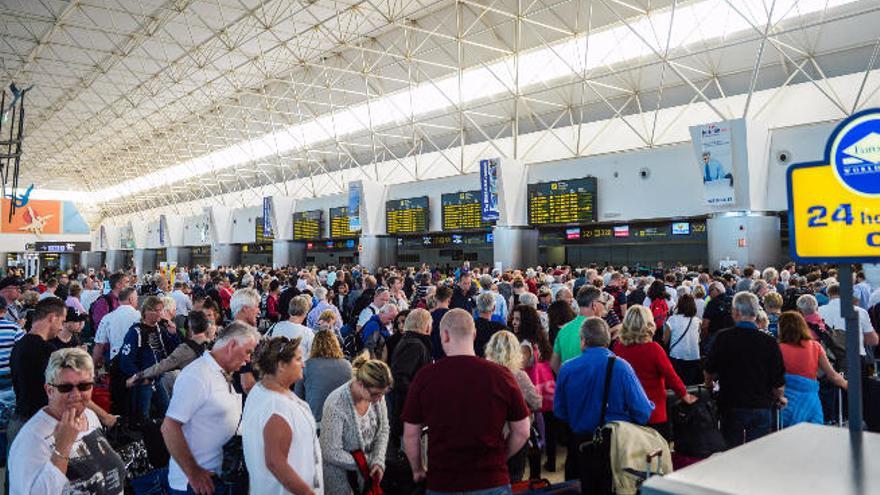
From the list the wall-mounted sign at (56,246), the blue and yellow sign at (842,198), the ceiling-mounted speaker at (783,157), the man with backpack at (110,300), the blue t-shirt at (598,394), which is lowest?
the blue t-shirt at (598,394)

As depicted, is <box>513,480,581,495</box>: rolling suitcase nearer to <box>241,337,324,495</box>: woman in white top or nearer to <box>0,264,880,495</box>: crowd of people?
<box>0,264,880,495</box>: crowd of people

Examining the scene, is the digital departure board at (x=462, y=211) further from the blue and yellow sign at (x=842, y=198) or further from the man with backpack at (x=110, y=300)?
the blue and yellow sign at (x=842, y=198)

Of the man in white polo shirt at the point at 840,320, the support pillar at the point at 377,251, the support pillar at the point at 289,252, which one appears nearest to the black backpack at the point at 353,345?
the man in white polo shirt at the point at 840,320

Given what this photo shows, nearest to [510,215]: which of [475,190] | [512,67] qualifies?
[475,190]

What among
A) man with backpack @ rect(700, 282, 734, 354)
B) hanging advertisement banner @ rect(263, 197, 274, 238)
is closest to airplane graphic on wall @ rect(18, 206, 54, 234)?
hanging advertisement banner @ rect(263, 197, 274, 238)

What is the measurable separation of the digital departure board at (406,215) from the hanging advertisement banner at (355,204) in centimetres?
134

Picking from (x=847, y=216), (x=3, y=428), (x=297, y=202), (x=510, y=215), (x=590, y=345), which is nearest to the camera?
(x=847, y=216)

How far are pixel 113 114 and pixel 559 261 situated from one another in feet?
86.8

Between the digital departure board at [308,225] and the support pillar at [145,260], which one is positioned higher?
the digital departure board at [308,225]

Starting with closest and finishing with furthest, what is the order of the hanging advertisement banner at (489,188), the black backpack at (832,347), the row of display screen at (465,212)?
the black backpack at (832,347)
the row of display screen at (465,212)
the hanging advertisement banner at (489,188)

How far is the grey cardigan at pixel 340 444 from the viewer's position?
3363 mm

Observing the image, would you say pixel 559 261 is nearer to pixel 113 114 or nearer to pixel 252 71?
pixel 252 71

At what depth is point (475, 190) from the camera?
22.1 metres

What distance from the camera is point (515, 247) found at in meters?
20.4
